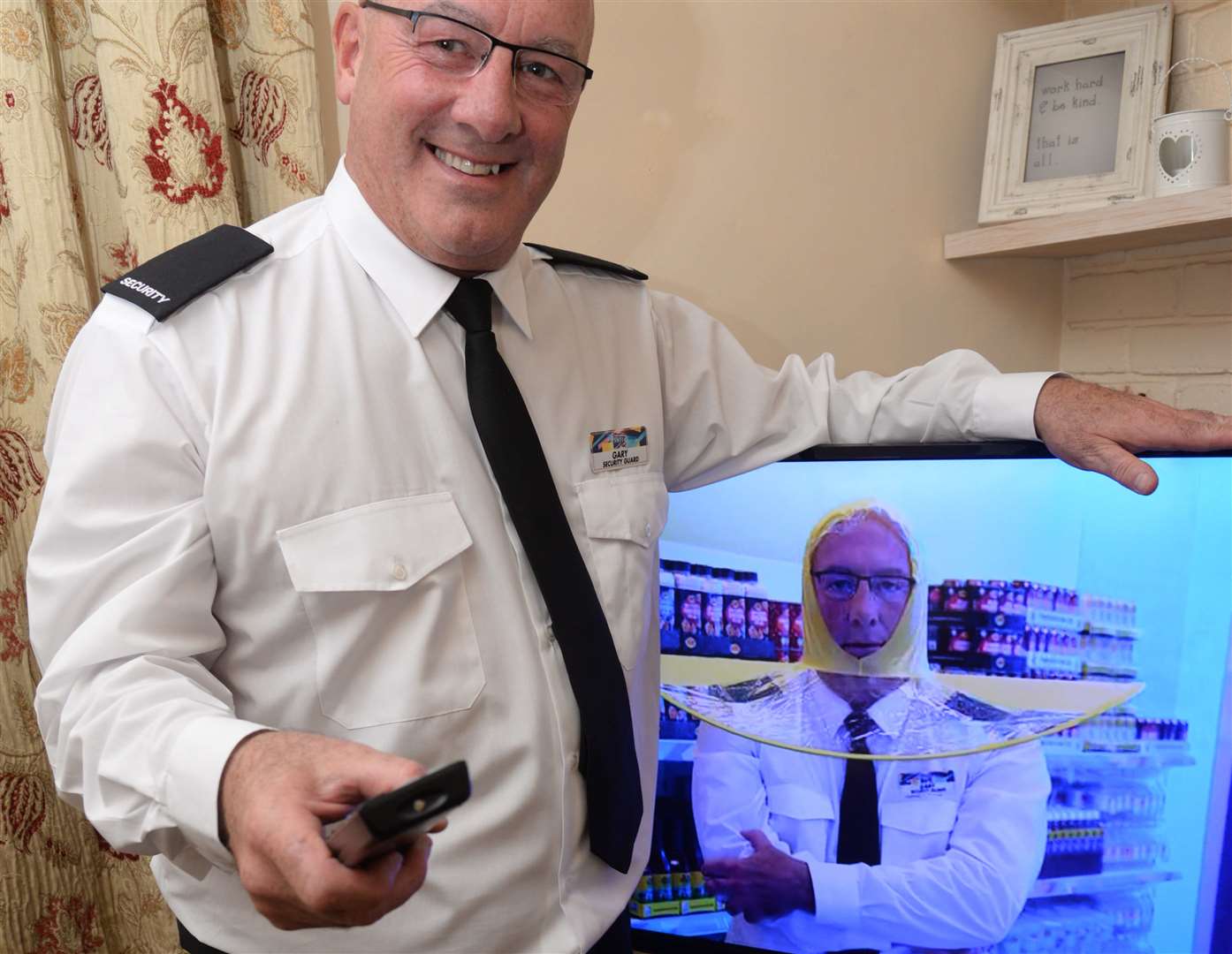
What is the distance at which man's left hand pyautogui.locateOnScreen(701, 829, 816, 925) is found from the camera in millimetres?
1272

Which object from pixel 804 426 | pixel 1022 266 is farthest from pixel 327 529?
pixel 1022 266

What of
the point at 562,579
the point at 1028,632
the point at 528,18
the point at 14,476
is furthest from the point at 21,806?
the point at 1028,632

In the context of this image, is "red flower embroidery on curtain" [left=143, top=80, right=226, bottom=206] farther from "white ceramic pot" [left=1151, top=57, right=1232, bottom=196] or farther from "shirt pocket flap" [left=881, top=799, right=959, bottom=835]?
"white ceramic pot" [left=1151, top=57, right=1232, bottom=196]

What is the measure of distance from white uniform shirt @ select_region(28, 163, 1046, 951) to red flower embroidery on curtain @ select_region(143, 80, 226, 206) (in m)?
0.23

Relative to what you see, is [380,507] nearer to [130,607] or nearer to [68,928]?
[130,607]

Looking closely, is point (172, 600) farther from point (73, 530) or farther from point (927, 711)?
point (927, 711)

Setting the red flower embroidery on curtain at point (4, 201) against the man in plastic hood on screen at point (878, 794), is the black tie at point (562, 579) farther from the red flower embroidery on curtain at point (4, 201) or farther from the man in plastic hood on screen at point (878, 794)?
the red flower embroidery on curtain at point (4, 201)

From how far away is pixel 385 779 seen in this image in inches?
26.3

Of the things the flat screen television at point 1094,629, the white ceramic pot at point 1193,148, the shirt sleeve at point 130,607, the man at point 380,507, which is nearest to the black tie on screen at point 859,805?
the flat screen television at point 1094,629

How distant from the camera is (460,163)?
104 cm

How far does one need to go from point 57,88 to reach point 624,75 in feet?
2.60

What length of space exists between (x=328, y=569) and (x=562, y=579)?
0.22 meters

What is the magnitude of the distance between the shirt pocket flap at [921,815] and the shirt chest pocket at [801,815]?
64 mm

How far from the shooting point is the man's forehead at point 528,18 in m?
1.00
